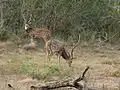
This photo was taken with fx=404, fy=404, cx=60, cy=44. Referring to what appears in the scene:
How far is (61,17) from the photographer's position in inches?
629

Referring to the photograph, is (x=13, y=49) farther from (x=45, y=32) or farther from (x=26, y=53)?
(x=45, y=32)

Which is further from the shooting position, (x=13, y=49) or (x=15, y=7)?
(x=15, y=7)

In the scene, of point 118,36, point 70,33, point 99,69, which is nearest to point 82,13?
point 70,33

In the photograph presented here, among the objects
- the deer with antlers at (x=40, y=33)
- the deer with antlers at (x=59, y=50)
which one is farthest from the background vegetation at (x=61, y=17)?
the deer with antlers at (x=59, y=50)

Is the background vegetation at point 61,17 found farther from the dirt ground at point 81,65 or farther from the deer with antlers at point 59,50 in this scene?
the deer with antlers at point 59,50

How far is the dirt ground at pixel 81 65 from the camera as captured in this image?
30.1ft

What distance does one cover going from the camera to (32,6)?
15.5 metres

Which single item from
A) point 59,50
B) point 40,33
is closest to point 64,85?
point 59,50

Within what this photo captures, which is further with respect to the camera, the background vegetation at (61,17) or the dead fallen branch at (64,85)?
the background vegetation at (61,17)

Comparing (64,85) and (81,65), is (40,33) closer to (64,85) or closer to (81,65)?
(81,65)

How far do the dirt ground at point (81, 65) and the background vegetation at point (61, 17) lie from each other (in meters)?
0.74

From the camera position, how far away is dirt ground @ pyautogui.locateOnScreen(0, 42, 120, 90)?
9.19m

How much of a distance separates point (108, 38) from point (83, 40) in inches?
39.5

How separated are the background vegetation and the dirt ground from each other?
743mm
